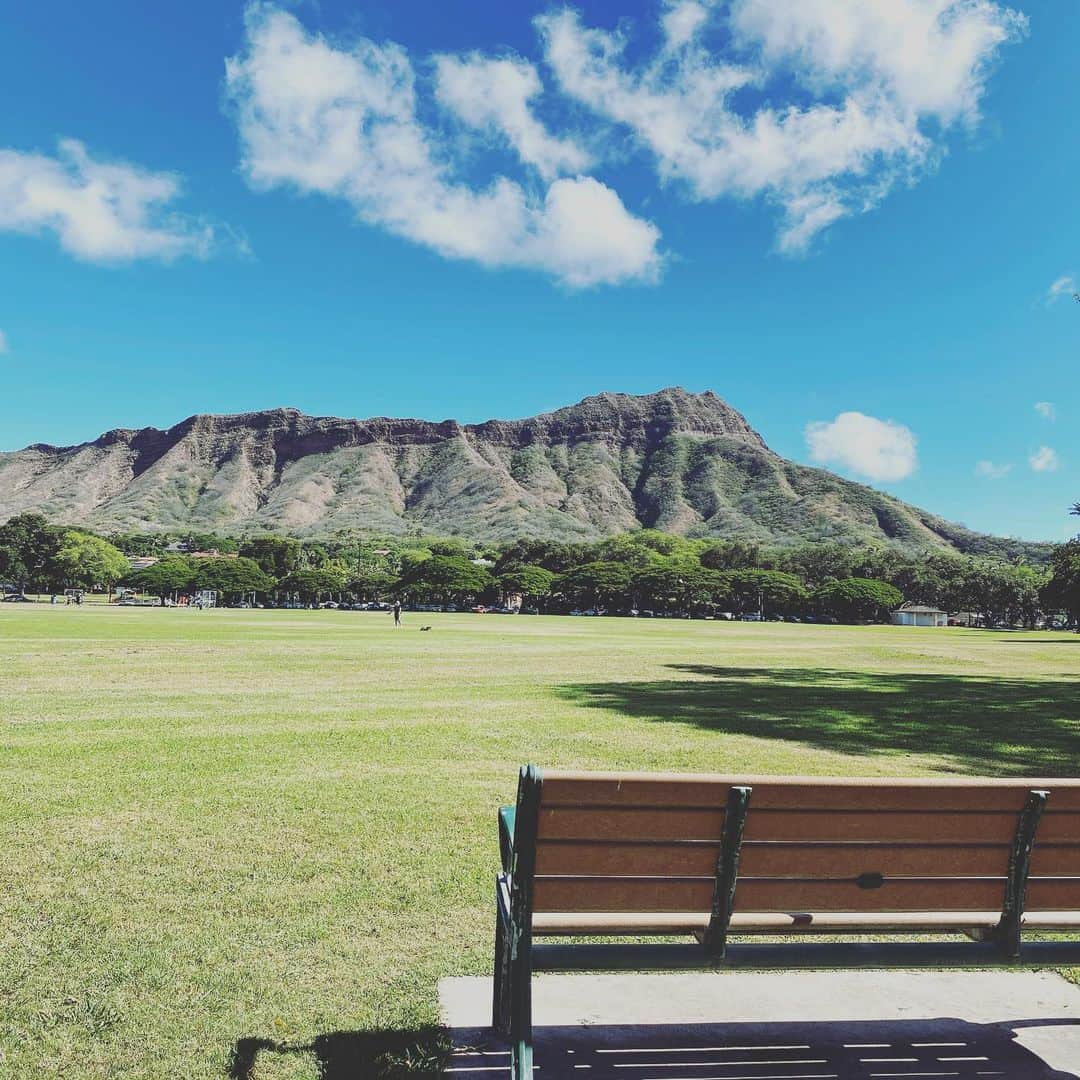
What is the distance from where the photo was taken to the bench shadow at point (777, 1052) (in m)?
3.62

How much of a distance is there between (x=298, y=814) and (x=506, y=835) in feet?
14.2

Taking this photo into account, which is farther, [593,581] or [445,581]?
[445,581]

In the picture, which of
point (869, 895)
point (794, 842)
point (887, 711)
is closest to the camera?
point (794, 842)

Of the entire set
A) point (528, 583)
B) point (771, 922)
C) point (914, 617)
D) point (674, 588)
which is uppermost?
point (674, 588)

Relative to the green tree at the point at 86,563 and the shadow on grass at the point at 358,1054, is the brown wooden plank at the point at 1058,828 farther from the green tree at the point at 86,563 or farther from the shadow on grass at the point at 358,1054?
the green tree at the point at 86,563

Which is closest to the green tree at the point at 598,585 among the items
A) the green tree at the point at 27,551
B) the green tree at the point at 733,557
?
the green tree at the point at 733,557

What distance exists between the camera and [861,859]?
11.6ft

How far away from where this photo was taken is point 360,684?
60.4 ft

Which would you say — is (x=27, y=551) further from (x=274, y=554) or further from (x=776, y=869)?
(x=776, y=869)

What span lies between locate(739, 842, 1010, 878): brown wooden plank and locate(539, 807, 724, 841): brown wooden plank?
0.22 metres

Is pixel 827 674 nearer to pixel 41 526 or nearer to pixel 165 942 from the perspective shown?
pixel 165 942

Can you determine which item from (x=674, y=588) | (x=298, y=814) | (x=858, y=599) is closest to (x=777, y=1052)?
(x=298, y=814)

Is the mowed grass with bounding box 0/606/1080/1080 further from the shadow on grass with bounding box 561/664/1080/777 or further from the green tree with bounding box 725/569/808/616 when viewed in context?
the green tree with bounding box 725/569/808/616

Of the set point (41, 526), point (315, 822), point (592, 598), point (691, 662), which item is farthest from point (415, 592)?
point (315, 822)
